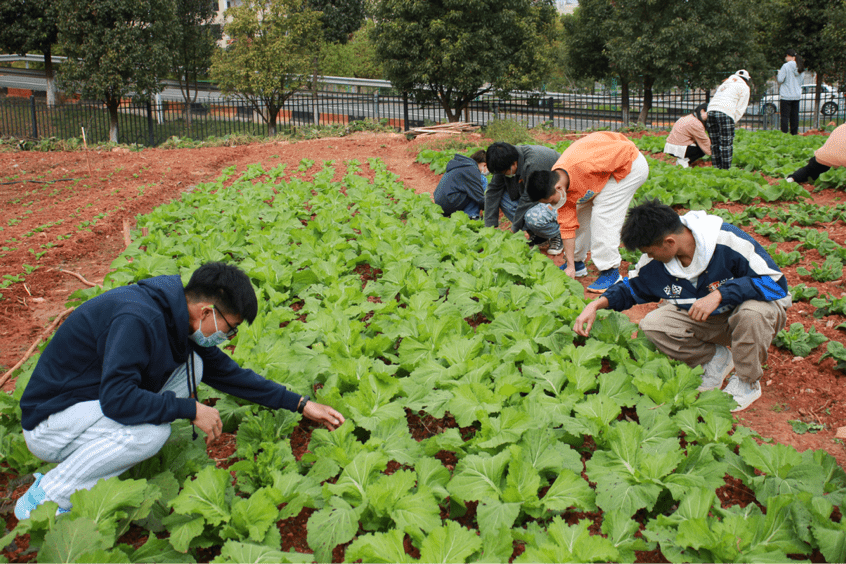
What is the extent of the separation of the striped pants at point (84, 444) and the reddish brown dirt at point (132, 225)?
284 mm

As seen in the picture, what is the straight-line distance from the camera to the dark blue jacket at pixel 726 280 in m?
3.26

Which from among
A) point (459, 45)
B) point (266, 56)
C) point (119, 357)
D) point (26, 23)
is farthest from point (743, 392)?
point (26, 23)

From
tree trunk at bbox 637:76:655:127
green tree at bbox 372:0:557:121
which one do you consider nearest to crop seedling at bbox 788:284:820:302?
green tree at bbox 372:0:557:121

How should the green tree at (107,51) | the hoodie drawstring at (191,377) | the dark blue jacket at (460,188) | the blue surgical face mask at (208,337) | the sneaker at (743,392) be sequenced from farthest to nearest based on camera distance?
1. the green tree at (107,51)
2. the dark blue jacket at (460,188)
3. the sneaker at (743,392)
4. the hoodie drawstring at (191,377)
5. the blue surgical face mask at (208,337)

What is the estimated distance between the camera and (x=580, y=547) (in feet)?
7.01

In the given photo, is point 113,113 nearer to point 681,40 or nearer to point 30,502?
point 681,40

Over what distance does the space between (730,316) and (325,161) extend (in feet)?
34.4

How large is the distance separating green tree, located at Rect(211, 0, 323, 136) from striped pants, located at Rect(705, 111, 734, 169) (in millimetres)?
13908

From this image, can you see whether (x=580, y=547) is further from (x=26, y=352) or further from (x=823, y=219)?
(x=823, y=219)

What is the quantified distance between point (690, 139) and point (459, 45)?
355 inches

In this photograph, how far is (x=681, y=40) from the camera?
707 inches

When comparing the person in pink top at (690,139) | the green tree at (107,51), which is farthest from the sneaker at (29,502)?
the green tree at (107,51)

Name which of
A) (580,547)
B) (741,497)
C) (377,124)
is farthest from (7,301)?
(377,124)

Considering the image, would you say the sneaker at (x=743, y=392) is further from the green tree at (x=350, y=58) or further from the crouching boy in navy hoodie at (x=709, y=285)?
the green tree at (x=350, y=58)
